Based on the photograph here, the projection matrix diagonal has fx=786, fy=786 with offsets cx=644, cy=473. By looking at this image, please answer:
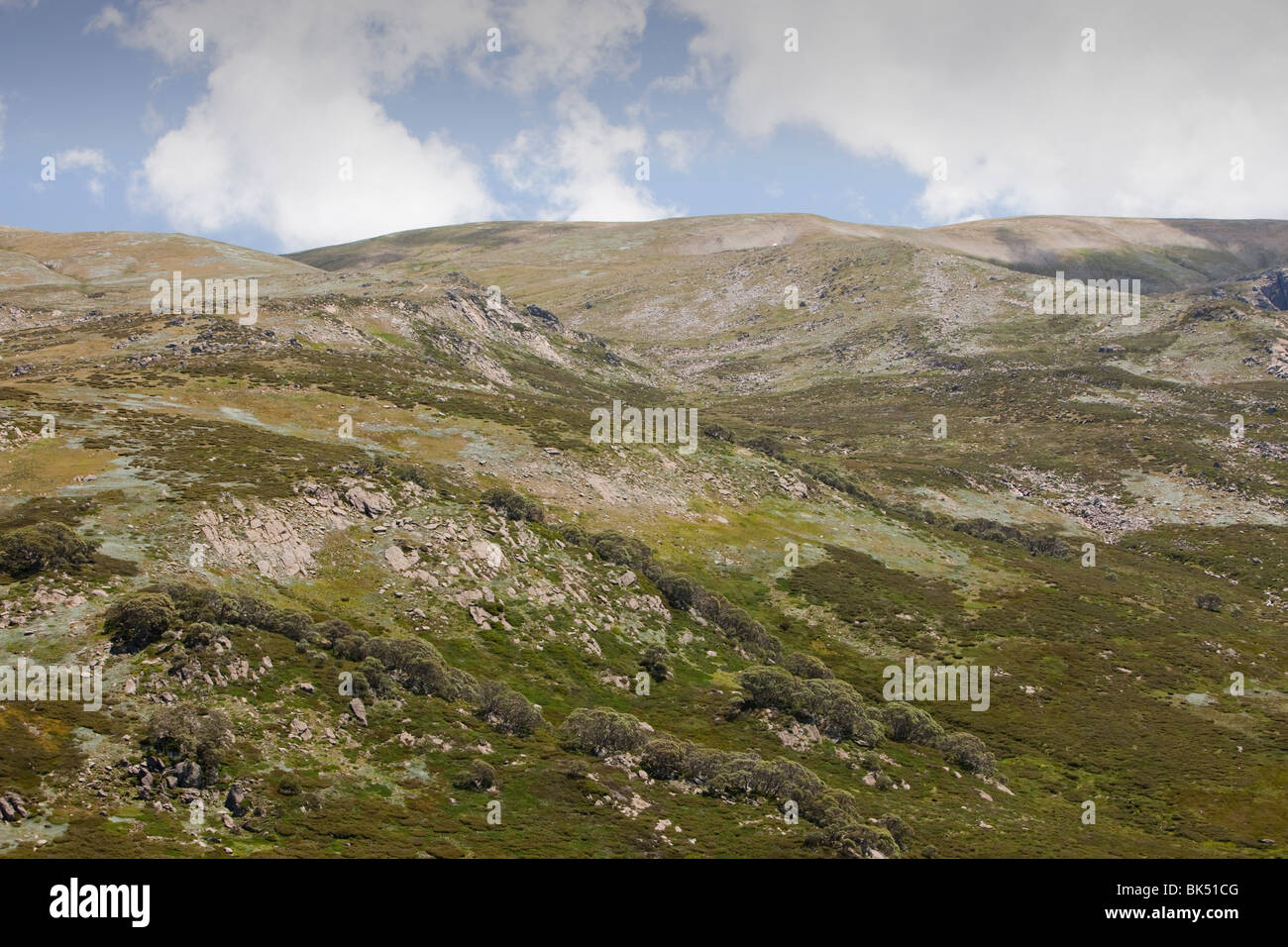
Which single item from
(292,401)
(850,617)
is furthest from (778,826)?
(292,401)

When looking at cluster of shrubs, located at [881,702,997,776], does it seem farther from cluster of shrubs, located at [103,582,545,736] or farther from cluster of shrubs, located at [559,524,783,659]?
cluster of shrubs, located at [103,582,545,736]

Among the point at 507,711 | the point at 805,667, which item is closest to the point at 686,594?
the point at 805,667

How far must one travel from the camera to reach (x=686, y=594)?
61281 millimetres

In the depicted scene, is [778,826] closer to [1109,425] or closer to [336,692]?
[336,692]

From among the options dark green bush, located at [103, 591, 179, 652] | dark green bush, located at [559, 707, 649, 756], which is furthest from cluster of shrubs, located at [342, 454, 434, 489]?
dark green bush, located at [559, 707, 649, 756]

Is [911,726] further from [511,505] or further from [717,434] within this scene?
[717,434]

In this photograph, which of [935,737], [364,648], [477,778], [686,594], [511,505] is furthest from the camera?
[511,505]

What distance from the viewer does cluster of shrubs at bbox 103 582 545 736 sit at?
38750 mm

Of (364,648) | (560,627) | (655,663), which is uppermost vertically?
(364,648)

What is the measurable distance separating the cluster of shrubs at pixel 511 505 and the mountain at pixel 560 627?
0.29 meters

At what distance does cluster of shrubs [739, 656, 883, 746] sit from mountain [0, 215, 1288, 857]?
0.20 meters

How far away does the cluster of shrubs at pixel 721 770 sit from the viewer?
37312 millimetres

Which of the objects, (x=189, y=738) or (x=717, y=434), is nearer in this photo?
(x=189, y=738)

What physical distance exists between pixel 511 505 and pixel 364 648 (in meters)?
23.5
